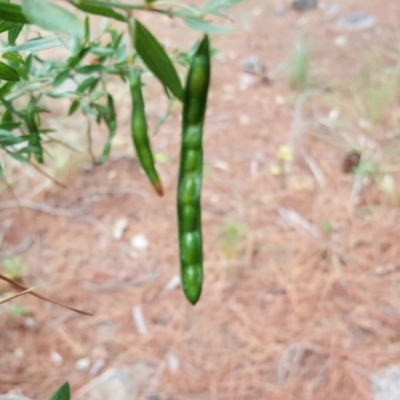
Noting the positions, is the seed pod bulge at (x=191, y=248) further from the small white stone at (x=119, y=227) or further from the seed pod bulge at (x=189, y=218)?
the small white stone at (x=119, y=227)

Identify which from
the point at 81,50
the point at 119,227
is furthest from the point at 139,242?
the point at 81,50

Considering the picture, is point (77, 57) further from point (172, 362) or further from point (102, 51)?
point (172, 362)

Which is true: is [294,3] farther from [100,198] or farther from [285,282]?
[285,282]

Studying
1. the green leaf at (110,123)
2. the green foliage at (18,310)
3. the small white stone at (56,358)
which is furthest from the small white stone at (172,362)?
the green leaf at (110,123)

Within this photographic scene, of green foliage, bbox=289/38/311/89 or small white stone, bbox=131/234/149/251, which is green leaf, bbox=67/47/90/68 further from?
green foliage, bbox=289/38/311/89

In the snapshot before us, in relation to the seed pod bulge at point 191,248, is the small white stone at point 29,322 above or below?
below

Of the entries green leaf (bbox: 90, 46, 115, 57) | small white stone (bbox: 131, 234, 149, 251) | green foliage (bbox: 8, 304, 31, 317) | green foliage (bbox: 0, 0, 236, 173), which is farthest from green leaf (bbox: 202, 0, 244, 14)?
A: small white stone (bbox: 131, 234, 149, 251)

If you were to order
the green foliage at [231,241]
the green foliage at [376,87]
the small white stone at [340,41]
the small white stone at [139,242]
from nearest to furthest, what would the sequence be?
the green foliage at [231,241] < the small white stone at [139,242] < the green foliage at [376,87] < the small white stone at [340,41]
